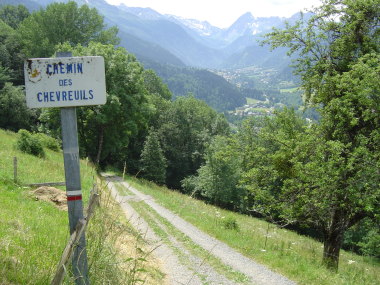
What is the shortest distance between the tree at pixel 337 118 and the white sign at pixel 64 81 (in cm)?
965

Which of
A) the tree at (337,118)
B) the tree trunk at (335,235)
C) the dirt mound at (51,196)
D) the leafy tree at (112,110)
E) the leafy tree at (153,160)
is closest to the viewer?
the tree at (337,118)

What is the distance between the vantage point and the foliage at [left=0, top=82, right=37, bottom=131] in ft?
128

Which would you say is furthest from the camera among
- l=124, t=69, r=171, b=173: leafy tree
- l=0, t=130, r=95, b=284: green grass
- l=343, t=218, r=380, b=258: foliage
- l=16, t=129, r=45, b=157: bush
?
l=124, t=69, r=171, b=173: leafy tree

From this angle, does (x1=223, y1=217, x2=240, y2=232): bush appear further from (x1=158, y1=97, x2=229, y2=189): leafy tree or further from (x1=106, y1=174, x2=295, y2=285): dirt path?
(x1=158, y1=97, x2=229, y2=189): leafy tree

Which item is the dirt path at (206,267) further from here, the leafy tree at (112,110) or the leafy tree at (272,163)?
the leafy tree at (112,110)

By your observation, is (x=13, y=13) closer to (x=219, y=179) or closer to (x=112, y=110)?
(x=112, y=110)

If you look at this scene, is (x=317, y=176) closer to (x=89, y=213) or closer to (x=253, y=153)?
(x=253, y=153)

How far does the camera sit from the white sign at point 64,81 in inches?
138

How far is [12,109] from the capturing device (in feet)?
128

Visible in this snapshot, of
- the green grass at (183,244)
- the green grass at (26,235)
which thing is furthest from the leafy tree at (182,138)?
the green grass at (26,235)

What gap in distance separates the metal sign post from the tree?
9.64m

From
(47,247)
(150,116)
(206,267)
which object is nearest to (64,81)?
(47,247)

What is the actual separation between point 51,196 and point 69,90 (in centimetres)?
992

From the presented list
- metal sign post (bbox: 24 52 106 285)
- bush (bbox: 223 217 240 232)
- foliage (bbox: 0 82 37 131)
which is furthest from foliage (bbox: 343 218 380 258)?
→ foliage (bbox: 0 82 37 131)
